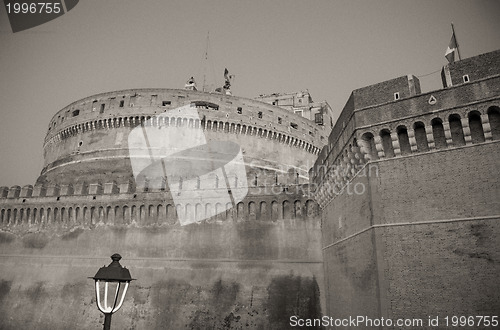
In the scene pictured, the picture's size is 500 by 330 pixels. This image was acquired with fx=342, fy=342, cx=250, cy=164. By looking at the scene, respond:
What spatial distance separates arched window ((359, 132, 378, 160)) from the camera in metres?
8.09

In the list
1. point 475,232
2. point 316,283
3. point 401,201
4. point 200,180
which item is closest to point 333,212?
point 316,283

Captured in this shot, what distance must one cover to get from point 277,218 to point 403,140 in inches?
315

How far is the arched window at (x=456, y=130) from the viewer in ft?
23.3

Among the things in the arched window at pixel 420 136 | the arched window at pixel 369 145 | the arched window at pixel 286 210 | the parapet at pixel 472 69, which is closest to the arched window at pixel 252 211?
the arched window at pixel 286 210

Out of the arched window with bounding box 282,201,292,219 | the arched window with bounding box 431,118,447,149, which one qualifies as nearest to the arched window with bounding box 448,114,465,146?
the arched window with bounding box 431,118,447,149

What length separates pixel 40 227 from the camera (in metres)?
18.7

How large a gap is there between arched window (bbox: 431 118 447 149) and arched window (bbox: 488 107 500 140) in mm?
848

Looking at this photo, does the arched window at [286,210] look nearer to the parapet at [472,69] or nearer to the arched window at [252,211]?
the arched window at [252,211]

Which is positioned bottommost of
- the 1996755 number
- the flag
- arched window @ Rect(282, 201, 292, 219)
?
arched window @ Rect(282, 201, 292, 219)

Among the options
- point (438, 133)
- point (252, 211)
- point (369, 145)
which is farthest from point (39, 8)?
point (438, 133)

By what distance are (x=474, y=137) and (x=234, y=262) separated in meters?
10.6

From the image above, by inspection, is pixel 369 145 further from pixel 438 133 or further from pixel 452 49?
pixel 452 49

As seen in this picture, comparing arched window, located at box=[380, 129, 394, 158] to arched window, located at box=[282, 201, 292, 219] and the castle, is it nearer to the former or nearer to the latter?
the castle

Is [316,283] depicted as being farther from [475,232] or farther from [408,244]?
[475,232]
